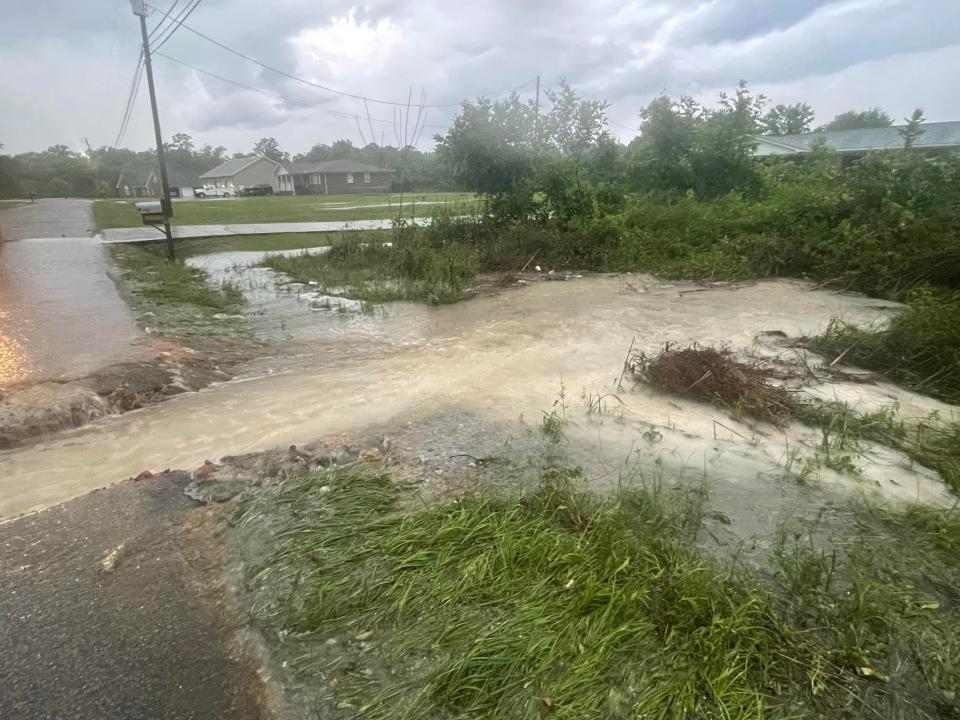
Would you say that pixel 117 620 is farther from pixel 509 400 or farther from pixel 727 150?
pixel 727 150

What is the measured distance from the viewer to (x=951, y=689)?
7.21 feet

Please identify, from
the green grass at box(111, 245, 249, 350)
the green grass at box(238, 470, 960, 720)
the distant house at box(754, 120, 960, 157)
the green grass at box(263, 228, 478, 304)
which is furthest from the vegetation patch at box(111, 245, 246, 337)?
the distant house at box(754, 120, 960, 157)

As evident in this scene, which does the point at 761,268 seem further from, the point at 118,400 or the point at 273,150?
the point at 273,150

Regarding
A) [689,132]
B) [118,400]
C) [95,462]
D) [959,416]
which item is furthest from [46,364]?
[689,132]

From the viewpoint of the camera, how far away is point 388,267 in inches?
484

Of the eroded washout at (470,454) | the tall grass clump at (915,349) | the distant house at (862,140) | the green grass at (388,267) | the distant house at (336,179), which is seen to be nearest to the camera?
the eroded washout at (470,454)

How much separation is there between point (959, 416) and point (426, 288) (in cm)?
756

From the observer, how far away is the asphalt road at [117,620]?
7.35 ft

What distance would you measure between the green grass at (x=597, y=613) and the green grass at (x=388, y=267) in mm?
7014

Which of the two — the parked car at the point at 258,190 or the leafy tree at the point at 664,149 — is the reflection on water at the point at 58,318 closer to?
the leafy tree at the point at 664,149

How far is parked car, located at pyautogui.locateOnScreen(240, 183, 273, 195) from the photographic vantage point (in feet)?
197

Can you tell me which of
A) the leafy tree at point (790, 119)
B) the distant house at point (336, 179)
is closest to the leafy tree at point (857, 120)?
the leafy tree at point (790, 119)

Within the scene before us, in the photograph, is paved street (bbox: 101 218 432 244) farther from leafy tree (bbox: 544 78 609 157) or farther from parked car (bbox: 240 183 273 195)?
parked car (bbox: 240 183 273 195)

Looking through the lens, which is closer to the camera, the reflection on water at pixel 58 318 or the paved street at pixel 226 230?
the reflection on water at pixel 58 318
